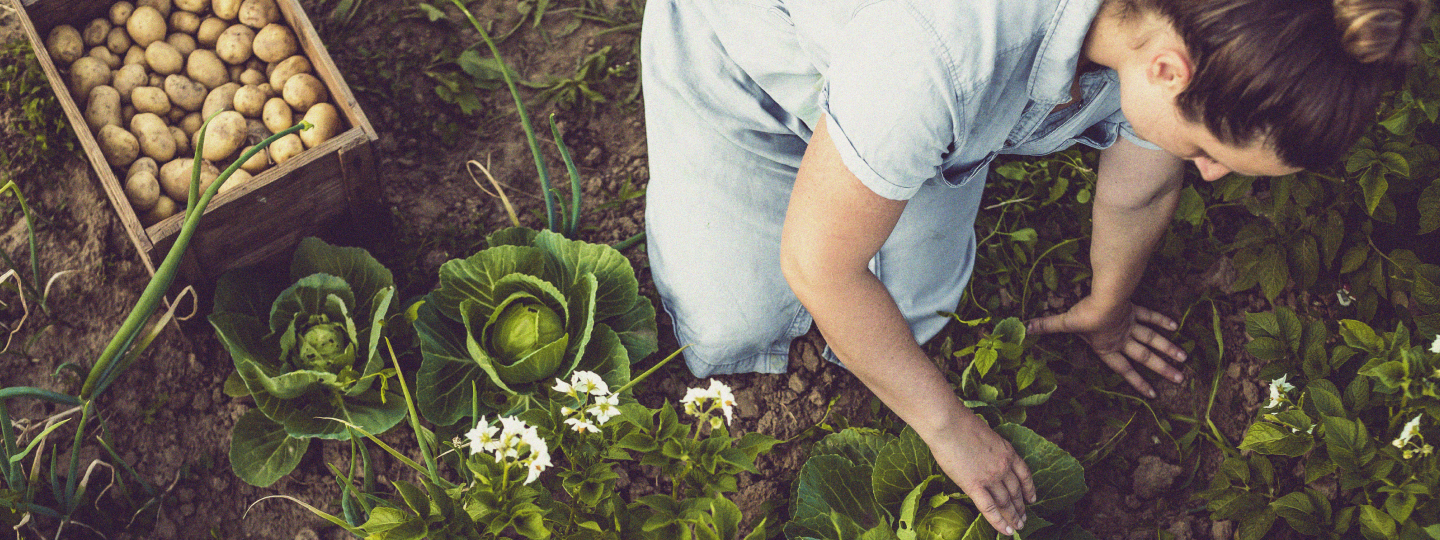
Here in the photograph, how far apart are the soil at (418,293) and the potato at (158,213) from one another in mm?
211

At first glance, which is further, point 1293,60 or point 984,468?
point 984,468

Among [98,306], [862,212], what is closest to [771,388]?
[862,212]

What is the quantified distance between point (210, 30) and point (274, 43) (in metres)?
0.16

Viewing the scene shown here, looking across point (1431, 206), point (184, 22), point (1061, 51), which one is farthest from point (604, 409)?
point (1431, 206)

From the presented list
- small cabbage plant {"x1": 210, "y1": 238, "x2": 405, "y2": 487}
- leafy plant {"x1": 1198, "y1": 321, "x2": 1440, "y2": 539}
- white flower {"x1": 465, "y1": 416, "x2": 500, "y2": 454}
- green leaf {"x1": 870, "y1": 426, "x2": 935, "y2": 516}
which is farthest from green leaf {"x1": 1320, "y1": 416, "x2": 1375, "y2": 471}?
small cabbage plant {"x1": 210, "y1": 238, "x2": 405, "y2": 487}

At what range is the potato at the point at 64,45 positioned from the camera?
5.72 ft

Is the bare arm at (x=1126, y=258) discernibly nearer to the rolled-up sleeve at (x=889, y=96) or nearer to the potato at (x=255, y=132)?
the rolled-up sleeve at (x=889, y=96)

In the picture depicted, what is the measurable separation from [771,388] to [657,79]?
2.31 ft

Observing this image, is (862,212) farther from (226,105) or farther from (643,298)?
(226,105)

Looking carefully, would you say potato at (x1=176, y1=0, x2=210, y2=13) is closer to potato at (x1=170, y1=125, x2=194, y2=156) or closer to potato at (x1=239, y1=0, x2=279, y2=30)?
potato at (x1=239, y1=0, x2=279, y2=30)

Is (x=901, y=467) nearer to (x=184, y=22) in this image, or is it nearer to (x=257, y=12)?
(x=257, y=12)

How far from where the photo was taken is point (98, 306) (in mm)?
1833

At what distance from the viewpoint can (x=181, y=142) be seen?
1.77 meters

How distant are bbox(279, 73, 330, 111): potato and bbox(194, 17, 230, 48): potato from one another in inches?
8.8
